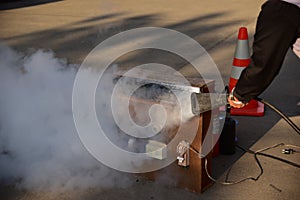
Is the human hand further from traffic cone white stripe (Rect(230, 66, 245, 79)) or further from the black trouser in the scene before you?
traffic cone white stripe (Rect(230, 66, 245, 79))

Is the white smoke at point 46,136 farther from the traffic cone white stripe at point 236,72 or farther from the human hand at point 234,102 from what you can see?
the traffic cone white stripe at point 236,72

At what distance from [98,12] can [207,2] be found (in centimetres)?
319

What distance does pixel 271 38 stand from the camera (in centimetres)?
220

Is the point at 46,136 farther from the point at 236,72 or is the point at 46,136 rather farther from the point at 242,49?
the point at 242,49

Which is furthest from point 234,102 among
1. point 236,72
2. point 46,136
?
point 236,72

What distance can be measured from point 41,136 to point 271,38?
1754mm

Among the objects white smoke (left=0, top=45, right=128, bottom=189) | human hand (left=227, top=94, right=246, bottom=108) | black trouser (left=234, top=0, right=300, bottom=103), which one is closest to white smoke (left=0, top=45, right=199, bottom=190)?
white smoke (left=0, top=45, right=128, bottom=189)

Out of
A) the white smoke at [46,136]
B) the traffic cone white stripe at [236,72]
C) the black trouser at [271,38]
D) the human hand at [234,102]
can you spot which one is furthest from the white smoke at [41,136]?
the traffic cone white stripe at [236,72]

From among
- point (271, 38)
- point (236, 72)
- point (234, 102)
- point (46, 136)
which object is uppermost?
point (271, 38)

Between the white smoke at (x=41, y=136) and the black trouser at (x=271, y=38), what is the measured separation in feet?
4.07

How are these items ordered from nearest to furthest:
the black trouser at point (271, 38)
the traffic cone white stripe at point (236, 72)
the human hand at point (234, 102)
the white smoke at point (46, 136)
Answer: the black trouser at point (271, 38), the human hand at point (234, 102), the white smoke at point (46, 136), the traffic cone white stripe at point (236, 72)

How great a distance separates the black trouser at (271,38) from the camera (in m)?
2.15

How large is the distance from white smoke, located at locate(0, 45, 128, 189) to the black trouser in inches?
48.8

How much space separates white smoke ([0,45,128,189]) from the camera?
10.2 ft
